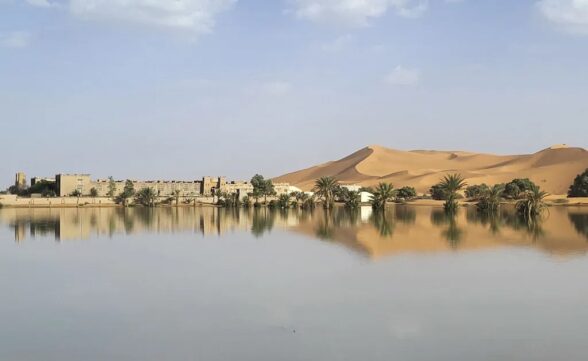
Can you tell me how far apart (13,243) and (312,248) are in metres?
14.0

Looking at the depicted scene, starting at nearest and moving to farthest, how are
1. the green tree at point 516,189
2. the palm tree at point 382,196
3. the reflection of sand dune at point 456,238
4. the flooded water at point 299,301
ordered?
1. the flooded water at point 299,301
2. the reflection of sand dune at point 456,238
3. the palm tree at point 382,196
4. the green tree at point 516,189

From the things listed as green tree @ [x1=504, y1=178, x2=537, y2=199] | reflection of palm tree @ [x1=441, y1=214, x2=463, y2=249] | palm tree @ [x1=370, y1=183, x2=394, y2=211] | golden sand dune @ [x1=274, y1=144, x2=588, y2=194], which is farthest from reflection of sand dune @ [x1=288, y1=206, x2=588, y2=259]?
golden sand dune @ [x1=274, y1=144, x2=588, y2=194]

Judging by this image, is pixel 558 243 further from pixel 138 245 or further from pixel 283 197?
pixel 283 197

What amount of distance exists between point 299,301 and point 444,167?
456ft

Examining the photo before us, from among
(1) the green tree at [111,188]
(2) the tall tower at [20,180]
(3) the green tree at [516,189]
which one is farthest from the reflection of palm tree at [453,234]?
(2) the tall tower at [20,180]

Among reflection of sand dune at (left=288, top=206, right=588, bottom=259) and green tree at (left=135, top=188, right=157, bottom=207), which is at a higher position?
green tree at (left=135, top=188, right=157, bottom=207)

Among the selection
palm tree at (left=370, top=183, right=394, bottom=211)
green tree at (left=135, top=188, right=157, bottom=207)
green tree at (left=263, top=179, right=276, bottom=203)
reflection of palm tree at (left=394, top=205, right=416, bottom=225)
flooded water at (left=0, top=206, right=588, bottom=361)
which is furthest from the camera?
green tree at (left=263, top=179, right=276, bottom=203)

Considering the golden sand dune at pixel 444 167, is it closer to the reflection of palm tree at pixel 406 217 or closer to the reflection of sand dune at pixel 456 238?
the reflection of palm tree at pixel 406 217

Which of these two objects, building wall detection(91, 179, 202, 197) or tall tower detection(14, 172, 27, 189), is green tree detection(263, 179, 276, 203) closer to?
building wall detection(91, 179, 202, 197)

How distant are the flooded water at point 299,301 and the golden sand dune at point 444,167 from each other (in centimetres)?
8919

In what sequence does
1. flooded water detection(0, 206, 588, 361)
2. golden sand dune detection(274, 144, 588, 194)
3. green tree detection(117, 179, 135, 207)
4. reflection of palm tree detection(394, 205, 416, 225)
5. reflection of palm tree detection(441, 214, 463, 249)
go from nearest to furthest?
flooded water detection(0, 206, 588, 361), reflection of palm tree detection(441, 214, 463, 249), reflection of palm tree detection(394, 205, 416, 225), green tree detection(117, 179, 135, 207), golden sand dune detection(274, 144, 588, 194)

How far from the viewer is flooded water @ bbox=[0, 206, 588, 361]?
10539 mm

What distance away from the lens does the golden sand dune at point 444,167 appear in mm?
114750

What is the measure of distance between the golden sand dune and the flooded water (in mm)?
89188
